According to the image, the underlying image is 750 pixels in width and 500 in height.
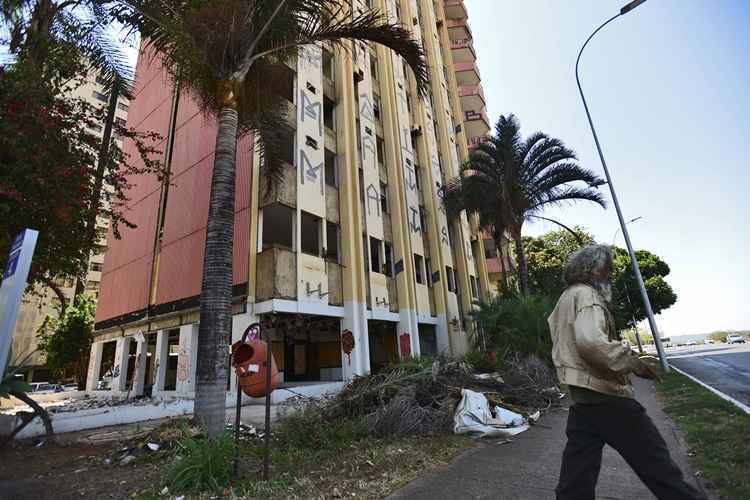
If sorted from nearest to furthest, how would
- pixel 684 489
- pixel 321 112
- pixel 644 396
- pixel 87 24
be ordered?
pixel 684 489, pixel 87 24, pixel 644 396, pixel 321 112

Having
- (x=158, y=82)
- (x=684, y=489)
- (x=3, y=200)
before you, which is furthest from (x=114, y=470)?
(x=158, y=82)

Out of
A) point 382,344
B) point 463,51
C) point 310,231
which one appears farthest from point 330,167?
point 463,51

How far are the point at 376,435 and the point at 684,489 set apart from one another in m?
4.17

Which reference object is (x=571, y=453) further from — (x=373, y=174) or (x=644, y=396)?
(x=373, y=174)

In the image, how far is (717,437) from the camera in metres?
4.48

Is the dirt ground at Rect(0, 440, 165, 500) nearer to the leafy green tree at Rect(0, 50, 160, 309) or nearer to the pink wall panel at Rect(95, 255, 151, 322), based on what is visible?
the leafy green tree at Rect(0, 50, 160, 309)

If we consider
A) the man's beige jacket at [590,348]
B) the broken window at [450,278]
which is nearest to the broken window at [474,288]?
the broken window at [450,278]

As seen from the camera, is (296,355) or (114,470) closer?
(114,470)

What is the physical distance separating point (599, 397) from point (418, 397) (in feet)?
14.4

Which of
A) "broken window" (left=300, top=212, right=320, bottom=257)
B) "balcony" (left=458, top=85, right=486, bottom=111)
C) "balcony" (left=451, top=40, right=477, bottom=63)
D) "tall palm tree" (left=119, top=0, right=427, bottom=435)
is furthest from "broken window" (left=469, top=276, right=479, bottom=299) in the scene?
"balcony" (left=451, top=40, right=477, bottom=63)

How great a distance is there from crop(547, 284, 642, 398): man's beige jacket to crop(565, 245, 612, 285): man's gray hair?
0.26ft

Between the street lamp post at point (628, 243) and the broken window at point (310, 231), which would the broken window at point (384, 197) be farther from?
the street lamp post at point (628, 243)

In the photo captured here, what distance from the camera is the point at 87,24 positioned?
8133mm

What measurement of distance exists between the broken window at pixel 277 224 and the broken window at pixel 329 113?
4.68 metres
